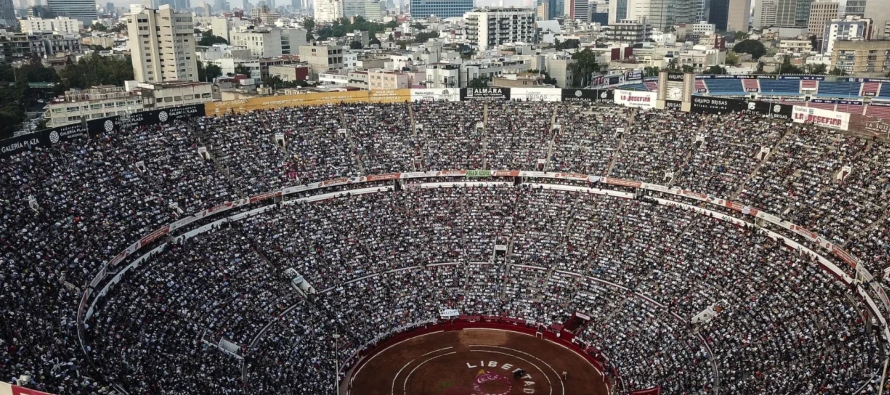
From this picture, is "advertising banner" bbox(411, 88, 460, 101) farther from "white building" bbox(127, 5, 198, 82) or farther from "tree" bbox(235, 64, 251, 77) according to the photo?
"tree" bbox(235, 64, 251, 77)

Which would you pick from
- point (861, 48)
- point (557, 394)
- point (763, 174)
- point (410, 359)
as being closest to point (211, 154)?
point (410, 359)

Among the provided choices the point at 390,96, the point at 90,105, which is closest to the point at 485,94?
the point at 390,96

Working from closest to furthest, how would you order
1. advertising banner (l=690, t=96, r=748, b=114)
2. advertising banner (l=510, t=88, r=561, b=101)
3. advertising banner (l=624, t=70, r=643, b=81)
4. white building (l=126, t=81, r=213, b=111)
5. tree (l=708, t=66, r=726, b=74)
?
1. advertising banner (l=690, t=96, r=748, b=114)
2. advertising banner (l=510, t=88, r=561, b=101)
3. white building (l=126, t=81, r=213, b=111)
4. advertising banner (l=624, t=70, r=643, b=81)
5. tree (l=708, t=66, r=726, b=74)

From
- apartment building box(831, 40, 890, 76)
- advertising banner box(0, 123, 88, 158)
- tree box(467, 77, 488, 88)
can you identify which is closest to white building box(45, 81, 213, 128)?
advertising banner box(0, 123, 88, 158)

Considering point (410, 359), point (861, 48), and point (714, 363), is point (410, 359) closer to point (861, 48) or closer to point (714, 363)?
point (714, 363)

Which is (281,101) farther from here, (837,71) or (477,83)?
(837,71)

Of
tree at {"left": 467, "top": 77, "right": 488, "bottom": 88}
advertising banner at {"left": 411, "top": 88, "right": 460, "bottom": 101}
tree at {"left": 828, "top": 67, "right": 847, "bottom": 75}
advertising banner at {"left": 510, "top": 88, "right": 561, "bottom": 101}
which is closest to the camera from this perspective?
advertising banner at {"left": 510, "top": 88, "right": 561, "bottom": 101}
